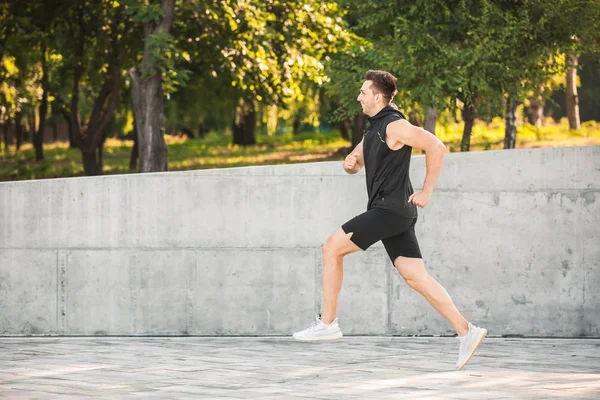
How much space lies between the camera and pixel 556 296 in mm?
8586

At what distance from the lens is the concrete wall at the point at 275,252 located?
8.58 m

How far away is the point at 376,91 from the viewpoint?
6.49 metres

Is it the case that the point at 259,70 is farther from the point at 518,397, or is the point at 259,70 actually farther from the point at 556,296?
the point at 518,397

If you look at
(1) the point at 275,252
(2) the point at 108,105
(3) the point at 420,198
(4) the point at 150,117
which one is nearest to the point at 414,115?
(4) the point at 150,117

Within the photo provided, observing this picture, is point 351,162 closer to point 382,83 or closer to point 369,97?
point 369,97

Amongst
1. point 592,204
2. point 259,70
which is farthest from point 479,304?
point 259,70

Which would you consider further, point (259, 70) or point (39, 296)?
point (259, 70)

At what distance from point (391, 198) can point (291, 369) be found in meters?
1.35

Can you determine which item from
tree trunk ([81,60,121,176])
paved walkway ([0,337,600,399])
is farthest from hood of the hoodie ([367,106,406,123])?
tree trunk ([81,60,121,176])

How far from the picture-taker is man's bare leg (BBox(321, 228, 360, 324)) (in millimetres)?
6504

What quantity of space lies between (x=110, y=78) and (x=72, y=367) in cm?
1778

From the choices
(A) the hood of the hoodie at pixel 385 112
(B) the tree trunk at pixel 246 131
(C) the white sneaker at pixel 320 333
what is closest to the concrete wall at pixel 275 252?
(C) the white sneaker at pixel 320 333

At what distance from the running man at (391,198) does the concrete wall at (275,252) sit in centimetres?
197

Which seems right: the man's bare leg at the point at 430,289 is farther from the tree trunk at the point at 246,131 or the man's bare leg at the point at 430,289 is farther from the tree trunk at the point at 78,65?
the tree trunk at the point at 246,131
